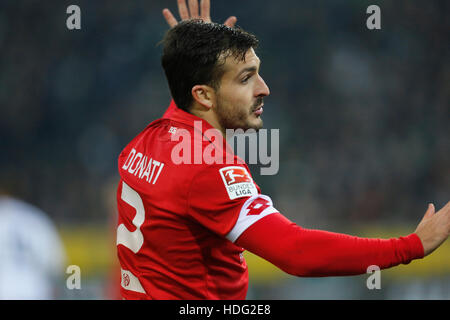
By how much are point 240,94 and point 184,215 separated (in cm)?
60

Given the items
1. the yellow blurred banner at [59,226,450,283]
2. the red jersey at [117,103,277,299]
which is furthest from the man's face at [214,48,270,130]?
the yellow blurred banner at [59,226,450,283]

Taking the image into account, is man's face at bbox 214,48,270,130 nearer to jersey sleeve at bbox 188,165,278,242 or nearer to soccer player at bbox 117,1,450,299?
soccer player at bbox 117,1,450,299

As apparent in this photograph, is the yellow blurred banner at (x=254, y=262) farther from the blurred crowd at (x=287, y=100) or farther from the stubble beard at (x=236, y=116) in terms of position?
the stubble beard at (x=236, y=116)

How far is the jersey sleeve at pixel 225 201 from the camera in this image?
2.17 m

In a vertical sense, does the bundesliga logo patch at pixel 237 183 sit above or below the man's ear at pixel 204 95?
below

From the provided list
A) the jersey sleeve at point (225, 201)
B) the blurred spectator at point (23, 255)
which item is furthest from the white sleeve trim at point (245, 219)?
the blurred spectator at point (23, 255)

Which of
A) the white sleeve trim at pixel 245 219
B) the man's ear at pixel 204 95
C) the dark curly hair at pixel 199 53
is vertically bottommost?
the white sleeve trim at pixel 245 219

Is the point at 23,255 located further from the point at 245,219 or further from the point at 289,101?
the point at 289,101

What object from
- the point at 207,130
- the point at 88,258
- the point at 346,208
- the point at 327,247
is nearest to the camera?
the point at 327,247

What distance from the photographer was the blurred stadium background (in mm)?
8438

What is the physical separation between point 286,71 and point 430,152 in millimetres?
2701

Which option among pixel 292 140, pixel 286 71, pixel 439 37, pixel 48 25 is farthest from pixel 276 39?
pixel 48 25

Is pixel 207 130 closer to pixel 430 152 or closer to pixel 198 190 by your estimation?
pixel 198 190

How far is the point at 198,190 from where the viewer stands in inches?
87.2
